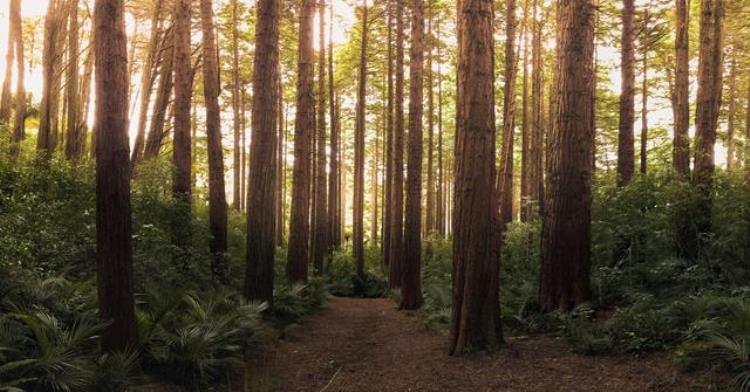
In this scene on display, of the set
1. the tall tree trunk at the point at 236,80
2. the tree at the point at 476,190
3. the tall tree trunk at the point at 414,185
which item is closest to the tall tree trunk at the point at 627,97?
the tall tree trunk at the point at 414,185

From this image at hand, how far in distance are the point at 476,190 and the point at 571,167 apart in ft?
7.23

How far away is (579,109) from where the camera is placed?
8.77m

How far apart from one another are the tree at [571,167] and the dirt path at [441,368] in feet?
3.77

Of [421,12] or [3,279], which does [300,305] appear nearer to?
[3,279]

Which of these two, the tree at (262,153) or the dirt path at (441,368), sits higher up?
the tree at (262,153)

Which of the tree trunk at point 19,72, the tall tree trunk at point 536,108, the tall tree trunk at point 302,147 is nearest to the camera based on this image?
the tall tree trunk at point 302,147

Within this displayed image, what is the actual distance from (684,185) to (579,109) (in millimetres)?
2504

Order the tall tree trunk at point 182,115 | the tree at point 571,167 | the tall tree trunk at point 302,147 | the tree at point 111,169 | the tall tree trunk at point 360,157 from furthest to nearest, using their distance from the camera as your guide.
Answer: the tall tree trunk at point 360,157
the tall tree trunk at point 302,147
the tall tree trunk at point 182,115
the tree at point 571,167
the tree at point 111,169

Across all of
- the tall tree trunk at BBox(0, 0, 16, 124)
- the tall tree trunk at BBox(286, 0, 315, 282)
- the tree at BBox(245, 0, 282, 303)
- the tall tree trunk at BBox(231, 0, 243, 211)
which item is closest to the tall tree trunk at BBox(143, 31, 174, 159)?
the tall tree trunk at BBox(0, 0, 16, 124)

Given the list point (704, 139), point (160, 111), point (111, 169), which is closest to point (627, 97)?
point (704, 139)

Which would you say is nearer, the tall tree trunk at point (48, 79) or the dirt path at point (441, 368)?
the dirt path at point (441, 368)

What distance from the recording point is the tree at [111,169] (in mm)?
5785

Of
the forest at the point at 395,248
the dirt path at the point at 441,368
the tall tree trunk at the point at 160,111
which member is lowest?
the dirt path at the point at 441,368

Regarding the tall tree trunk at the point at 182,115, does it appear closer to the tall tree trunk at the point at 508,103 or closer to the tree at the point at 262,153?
the tree at the point at 262,153
